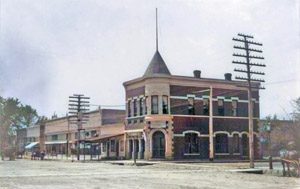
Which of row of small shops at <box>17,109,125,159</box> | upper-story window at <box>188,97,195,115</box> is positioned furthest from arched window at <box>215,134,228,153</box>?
row of small shops at <box>17,109,125,159</box>

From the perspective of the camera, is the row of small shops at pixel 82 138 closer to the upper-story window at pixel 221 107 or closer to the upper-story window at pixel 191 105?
the upper-story window at pixel 191 105

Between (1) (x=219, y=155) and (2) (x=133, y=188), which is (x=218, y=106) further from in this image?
(2) (x=133, y=188)

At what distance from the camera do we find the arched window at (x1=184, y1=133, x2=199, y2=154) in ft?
144

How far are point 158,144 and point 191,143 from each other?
3.55m

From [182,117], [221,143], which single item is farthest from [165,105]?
[221,143]

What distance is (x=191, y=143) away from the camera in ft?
146

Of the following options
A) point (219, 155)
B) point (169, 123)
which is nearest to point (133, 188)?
point (169, 123)

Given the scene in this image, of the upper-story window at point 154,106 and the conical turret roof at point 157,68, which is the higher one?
the conical turret roof at point 157,68

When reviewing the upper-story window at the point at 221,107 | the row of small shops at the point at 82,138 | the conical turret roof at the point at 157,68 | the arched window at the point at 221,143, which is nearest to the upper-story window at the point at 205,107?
the upper-story window at the point at 221,107

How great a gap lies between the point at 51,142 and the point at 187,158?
4194 centimetres

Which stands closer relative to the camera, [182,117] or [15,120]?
[182,117]

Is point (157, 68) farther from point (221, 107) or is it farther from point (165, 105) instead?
point (221, 107)

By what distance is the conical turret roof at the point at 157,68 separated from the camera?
43.7 m

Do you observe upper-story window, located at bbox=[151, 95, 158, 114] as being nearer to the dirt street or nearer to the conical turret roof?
the conical turret roof
